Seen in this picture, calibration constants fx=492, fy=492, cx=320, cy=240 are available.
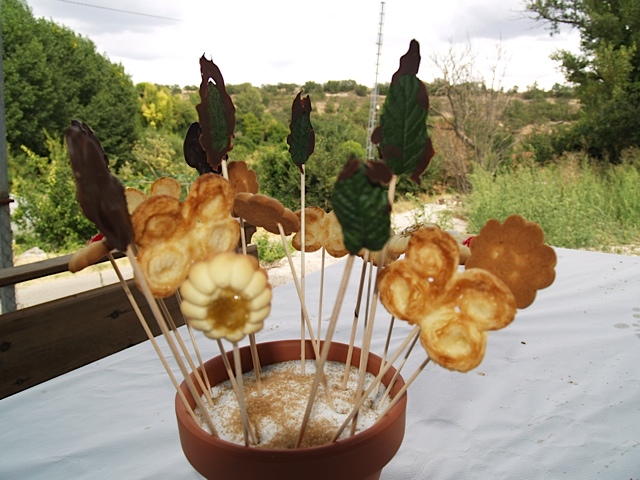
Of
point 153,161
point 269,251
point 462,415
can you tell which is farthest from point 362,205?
point 153,161

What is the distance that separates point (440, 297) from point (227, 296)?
13cm

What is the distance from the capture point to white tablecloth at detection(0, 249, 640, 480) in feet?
1.75

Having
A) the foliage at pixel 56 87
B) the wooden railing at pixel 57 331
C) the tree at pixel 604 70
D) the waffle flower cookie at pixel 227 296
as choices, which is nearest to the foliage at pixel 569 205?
the tree at pixel 604 70

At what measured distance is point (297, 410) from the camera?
0.41 meters

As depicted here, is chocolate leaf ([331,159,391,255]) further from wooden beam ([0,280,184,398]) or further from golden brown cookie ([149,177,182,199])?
wooden beam ([0,280,184,398])

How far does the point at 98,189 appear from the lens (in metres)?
0.28

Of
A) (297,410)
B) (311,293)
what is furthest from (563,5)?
(297,410)

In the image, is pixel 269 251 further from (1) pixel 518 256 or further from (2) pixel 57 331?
(1) pixel 518 256

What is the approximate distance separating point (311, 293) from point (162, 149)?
683 cm

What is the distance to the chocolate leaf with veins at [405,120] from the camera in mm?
303

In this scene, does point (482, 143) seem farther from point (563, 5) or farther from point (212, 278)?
point (212, 278)

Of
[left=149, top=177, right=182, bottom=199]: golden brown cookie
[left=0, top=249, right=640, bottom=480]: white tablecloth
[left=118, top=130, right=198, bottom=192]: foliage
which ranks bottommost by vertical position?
[left=118, top=130, right=198, bottom=192]: foliage

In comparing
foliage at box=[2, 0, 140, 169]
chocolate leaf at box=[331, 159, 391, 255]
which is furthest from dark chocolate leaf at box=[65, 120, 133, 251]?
foliage at box=[2, 0, 140, 169]

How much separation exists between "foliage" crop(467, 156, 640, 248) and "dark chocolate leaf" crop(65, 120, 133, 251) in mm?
3021
